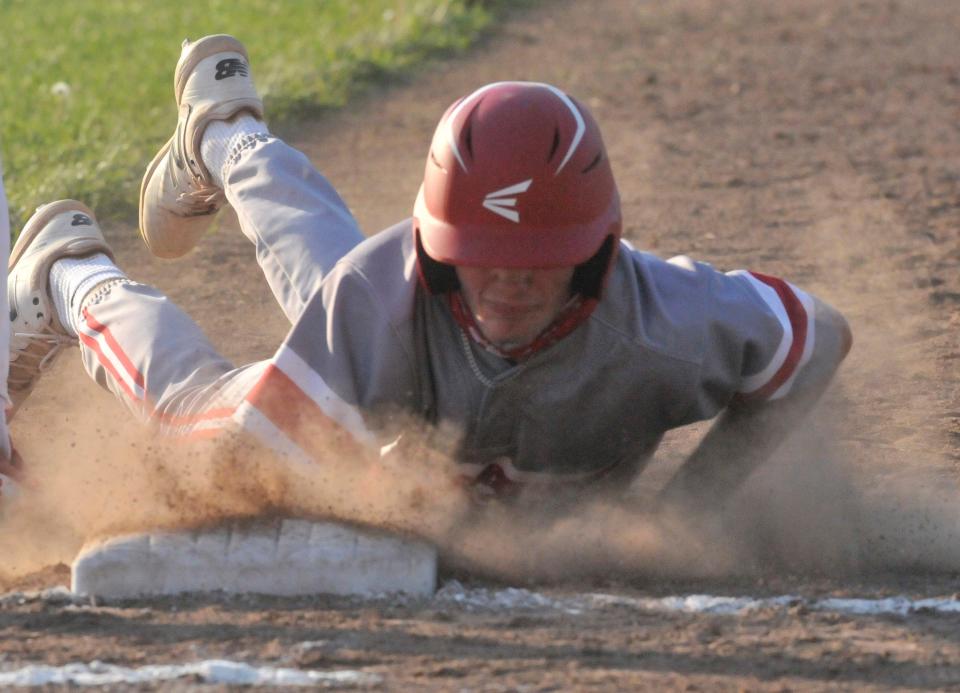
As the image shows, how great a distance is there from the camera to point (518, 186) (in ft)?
9.95

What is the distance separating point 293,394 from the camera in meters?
3.21

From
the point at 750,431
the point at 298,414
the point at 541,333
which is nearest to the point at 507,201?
the point at 541,333

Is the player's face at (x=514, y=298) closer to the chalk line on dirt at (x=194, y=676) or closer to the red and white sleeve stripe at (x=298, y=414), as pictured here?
the red and white sleeve stripe at (x=298, y=414)

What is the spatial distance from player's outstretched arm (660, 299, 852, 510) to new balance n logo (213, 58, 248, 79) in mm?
1708

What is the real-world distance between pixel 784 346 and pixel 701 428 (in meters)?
0.99

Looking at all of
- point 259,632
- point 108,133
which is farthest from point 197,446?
point 108,133

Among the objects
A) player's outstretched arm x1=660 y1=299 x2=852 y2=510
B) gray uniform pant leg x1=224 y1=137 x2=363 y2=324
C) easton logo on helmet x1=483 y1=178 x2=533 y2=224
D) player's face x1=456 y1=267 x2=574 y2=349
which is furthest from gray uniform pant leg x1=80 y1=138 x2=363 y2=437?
player's outstretched arm x1=660 y1=299 x2=852 y2=510

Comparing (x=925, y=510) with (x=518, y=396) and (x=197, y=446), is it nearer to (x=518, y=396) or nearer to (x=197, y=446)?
(x=518, y=396)

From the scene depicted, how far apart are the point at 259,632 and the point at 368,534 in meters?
0.40

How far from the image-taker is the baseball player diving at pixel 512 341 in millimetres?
3068

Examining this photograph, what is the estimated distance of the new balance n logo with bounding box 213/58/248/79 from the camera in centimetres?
446

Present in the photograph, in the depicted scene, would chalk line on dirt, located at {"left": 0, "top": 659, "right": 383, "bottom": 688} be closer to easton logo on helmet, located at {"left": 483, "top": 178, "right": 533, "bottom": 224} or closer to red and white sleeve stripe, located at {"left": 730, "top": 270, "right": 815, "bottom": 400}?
easton logo on helmet, located at {"left": 483, "top": 178, "right": 533, "bottom": 224}

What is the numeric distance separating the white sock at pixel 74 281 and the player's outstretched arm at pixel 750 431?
151 centimetres

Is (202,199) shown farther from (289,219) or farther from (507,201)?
(507,201)
